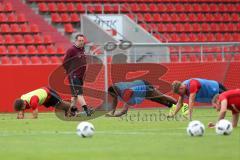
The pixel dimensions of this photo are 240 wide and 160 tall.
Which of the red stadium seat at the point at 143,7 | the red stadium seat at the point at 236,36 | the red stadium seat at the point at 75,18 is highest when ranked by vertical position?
the red stadium seat at the point at 143,7

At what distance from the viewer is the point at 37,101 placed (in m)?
21.8

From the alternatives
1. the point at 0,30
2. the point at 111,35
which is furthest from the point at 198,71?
the point at 0,30

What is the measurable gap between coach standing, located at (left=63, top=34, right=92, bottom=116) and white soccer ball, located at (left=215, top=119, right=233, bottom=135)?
26.2 ft

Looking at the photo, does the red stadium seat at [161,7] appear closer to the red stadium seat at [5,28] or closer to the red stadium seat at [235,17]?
the red stadium seat at [235,17]

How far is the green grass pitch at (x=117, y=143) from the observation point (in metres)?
11.9

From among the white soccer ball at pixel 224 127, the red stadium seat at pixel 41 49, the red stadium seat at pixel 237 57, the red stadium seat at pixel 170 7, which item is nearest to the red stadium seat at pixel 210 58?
the red stadium seat at pixel 237 57

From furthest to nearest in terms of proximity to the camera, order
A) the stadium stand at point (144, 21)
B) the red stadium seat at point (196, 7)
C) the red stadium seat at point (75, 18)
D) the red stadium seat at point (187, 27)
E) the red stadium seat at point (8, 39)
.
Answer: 1. the red stadium seat at point (196, 7)
2. the red stadium seat at point (187, 27)
3. the red stadium seat at point (75, 18)
4. the stadium stand at point (144, 21)
5. the red stadium seat at point (8, 39)

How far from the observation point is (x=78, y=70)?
22.9m

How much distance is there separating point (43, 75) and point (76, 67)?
494cm

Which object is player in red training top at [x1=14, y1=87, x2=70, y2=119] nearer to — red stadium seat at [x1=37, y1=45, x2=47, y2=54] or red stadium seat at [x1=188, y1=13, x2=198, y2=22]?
red stadium seat at [x1=37, y1=45, x2=47, y2=54]

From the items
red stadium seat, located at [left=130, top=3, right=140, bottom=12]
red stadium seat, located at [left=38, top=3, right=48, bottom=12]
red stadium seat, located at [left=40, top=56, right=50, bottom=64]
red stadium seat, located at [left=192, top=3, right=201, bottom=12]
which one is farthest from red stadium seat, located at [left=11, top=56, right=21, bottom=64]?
red stadium seat, located at [left=192, top=3, right=201, bottom=12]

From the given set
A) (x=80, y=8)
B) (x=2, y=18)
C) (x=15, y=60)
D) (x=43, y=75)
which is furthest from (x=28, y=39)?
(x=43, y=75)

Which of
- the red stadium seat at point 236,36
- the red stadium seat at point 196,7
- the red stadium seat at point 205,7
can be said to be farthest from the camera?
the red stadium seat at point 205,7

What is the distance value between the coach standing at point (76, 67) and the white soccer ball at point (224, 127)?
7.98 m
